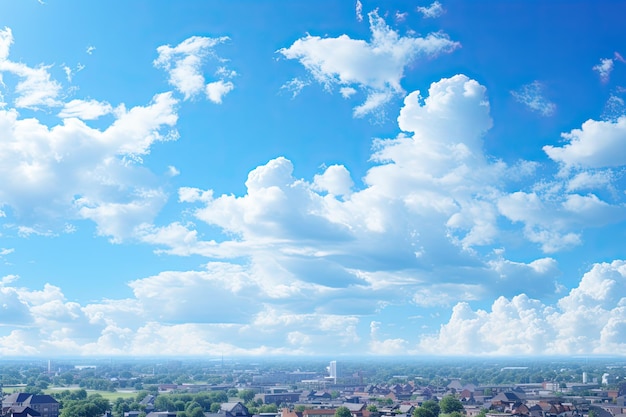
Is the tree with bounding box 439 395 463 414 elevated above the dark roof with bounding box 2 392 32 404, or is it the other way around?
→ the dark roof with bounding box 2 392 32 404

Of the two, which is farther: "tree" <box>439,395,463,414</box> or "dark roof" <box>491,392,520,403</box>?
"dark roof" <box>491,392,520,403</box>

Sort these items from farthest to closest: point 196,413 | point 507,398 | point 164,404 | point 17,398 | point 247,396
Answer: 1. point 247,396
2. point 507,398
3. point 164,404
4. point 17,398
5. point 196,413

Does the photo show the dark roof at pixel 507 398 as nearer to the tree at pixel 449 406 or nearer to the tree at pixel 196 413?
the tree at pixel 449 406

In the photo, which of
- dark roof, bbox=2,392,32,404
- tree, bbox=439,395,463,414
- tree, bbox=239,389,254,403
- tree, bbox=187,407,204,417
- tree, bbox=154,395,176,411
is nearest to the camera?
tree, bbox=187,407,204,417

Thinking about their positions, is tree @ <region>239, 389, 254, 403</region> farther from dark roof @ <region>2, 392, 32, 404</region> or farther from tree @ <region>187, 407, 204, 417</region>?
dark roof @ <region>2, 392, 32, 404</region>

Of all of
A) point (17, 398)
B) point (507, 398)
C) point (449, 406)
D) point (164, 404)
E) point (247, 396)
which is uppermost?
point (17, 398)

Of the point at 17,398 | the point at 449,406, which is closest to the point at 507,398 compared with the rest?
the point at 449,406

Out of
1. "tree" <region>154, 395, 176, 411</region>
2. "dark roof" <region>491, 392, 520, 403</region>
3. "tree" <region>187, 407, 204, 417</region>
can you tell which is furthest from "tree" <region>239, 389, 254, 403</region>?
"dark roof" <region>491, 392, 520, 403</region>

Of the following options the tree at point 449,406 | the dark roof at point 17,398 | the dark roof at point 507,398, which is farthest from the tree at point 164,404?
the dark roof at point 507,398

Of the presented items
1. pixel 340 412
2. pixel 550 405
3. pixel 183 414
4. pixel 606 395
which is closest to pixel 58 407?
pixel 183 414

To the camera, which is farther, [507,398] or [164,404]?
[507,398]

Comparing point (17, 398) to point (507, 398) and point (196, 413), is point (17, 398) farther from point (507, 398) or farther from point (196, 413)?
point (507, 398)

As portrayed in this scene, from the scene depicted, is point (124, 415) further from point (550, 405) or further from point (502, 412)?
point (550, 405)
